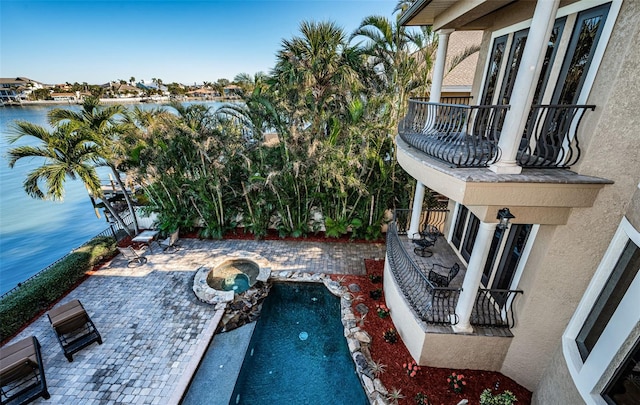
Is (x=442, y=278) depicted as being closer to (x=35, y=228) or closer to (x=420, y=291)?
(x=420, y=291)

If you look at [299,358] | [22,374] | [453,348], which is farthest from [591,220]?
[22,374]

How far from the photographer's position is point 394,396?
19.1ft

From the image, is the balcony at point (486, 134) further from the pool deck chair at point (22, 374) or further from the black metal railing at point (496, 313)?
the pool deck chair at point (22, 374)

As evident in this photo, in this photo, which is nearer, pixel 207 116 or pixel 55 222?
pixel 207 116

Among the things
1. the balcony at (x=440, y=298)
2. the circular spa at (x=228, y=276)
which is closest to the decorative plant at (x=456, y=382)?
the balcony at (x=440, y=298)

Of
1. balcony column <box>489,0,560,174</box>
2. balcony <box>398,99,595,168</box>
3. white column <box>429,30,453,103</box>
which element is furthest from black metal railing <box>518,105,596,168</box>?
white column <box>429,30,453,103</box>

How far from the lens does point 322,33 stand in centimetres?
1148

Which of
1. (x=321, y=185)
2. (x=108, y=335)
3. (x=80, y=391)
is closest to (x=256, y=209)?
(x=321, y=185)

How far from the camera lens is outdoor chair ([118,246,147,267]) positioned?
10742 mm

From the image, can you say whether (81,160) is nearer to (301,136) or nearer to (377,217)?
(301,136)

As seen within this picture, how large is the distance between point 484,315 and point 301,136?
8.73 metres

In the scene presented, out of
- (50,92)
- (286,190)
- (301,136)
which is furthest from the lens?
(50,92)

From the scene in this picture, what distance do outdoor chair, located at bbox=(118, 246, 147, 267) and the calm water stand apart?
5.59 meters

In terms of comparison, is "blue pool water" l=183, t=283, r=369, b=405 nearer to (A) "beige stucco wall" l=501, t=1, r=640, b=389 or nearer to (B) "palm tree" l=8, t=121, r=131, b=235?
(A) "beige stucco wall" l=501, t=1, r=640, b=389
